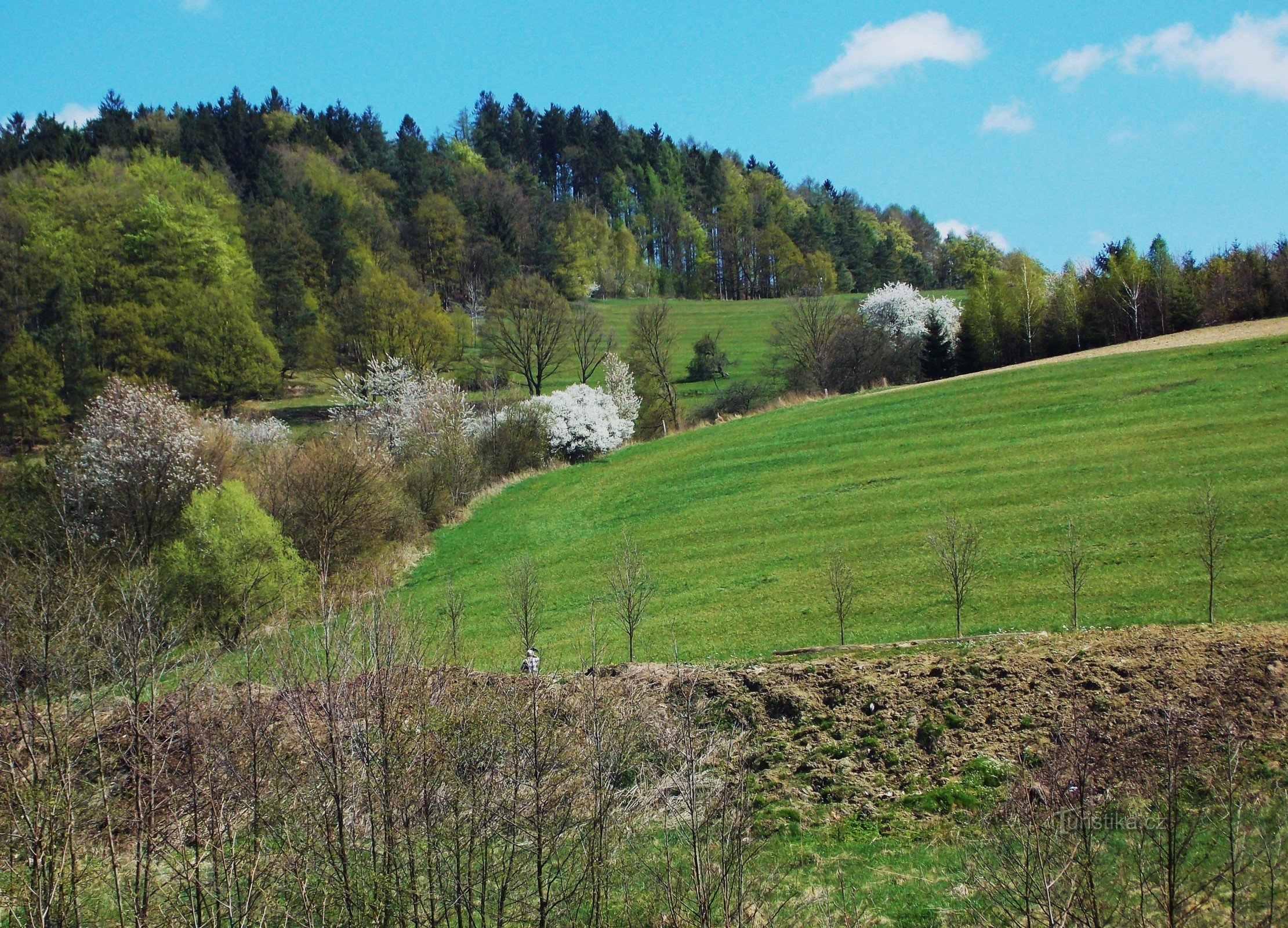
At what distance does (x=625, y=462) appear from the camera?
4650cm

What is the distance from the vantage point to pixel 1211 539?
17922 millimetres

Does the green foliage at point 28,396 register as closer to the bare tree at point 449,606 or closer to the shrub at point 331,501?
the shrub at point 331,501

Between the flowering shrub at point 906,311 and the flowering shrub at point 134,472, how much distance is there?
4678cm

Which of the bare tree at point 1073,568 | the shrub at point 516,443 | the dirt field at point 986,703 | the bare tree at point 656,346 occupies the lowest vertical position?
the dirt field at point 986,703

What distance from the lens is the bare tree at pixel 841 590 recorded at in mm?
20359

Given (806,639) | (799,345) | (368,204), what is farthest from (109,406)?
(368,204)

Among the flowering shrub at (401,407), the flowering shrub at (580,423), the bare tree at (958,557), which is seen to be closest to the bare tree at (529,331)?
the flowering shrub at (401,407)

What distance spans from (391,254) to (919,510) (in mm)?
69870

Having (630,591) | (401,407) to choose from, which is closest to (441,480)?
(401,407)

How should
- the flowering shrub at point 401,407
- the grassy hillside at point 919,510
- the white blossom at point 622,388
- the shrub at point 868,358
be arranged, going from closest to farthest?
the grassy hillside at point 919,510 → the flowering shrub at point 401,407 → the white blossom at point 622,388 → the shrub at point 868,358

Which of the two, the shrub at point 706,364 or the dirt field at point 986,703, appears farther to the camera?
the shrub at point 706,364

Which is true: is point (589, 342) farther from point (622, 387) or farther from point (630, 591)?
point (630, 591)

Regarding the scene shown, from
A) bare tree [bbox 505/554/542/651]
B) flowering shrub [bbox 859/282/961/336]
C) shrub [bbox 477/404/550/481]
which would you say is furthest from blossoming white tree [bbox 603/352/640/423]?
bare tree [bbox 505/554/542/651]

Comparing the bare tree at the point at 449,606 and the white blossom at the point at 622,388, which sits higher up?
the white blossom at the point at 622,388
